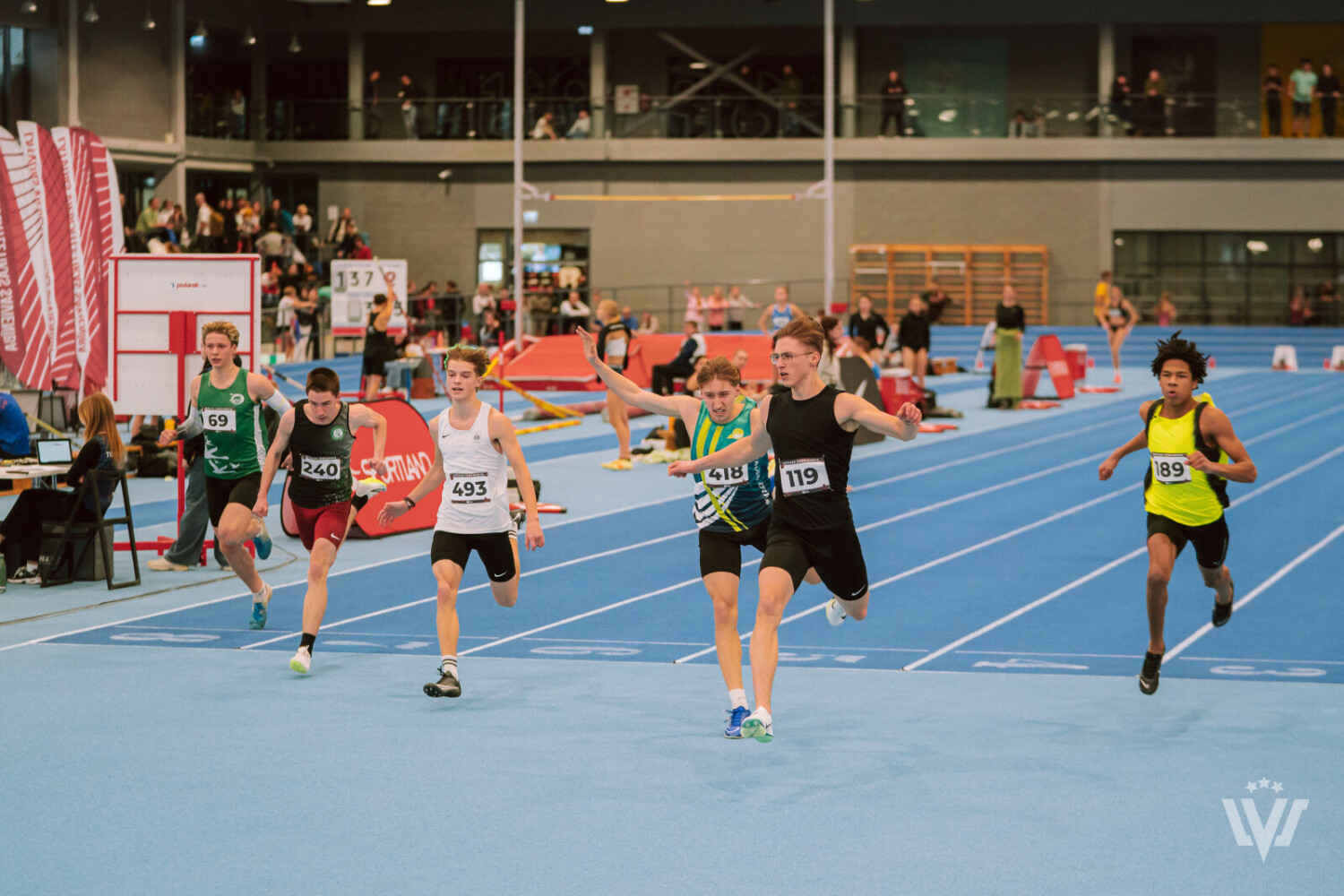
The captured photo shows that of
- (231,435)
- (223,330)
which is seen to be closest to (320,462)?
(231,435)

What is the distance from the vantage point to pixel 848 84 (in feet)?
142

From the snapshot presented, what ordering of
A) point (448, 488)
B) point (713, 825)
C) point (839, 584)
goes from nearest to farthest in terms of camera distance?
point (713, 825) < point (839, 584) < point (448, 488)

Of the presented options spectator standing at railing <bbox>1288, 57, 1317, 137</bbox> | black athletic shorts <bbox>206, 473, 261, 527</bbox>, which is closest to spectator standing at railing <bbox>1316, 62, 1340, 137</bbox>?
spectator standing at railing <bbox>1288, 57, 1317, 137</bbox>

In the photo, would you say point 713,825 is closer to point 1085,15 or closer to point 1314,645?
point 1314,645

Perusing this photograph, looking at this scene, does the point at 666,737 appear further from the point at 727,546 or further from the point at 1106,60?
the point at 1106,60

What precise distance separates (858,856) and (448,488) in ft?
11.7

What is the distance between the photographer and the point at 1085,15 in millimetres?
43469

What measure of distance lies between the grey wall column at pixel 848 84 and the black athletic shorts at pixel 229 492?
3449 centimetres

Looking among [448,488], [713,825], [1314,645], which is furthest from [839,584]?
[1314,645]

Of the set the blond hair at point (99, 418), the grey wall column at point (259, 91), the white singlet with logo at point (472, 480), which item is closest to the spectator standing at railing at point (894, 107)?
the grey wall column at point (259, 91)

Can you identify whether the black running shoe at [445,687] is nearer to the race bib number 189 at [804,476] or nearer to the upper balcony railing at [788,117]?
the race bib number 189 at [804,476]

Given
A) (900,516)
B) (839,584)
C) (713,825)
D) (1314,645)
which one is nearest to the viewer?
(713,825)

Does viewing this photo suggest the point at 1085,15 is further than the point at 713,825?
Yes

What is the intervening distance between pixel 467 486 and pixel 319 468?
132 centimetres
